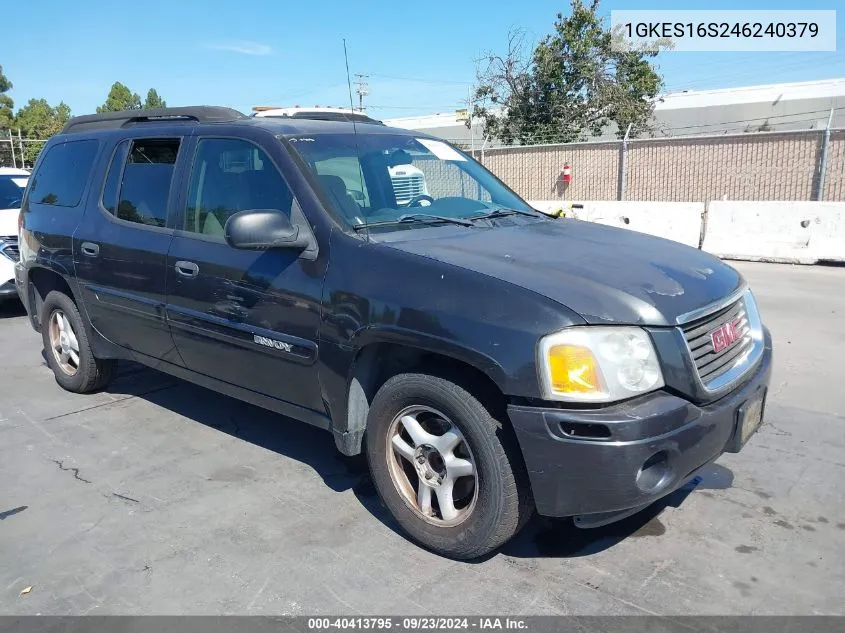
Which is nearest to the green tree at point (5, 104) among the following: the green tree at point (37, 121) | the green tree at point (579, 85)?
the green tree at point (37, 121)

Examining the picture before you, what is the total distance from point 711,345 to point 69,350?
471cm

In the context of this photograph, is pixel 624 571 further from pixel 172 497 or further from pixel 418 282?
pixel 172 497

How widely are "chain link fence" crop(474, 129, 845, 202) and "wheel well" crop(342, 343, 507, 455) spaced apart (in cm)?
1315

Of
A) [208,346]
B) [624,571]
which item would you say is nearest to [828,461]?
[624,571]

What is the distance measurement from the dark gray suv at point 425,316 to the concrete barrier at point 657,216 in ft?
27.2

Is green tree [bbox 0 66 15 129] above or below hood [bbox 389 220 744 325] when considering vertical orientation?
above

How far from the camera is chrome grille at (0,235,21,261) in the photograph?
8062mm

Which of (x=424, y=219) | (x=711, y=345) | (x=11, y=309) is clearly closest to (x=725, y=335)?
(x=711, y=345)

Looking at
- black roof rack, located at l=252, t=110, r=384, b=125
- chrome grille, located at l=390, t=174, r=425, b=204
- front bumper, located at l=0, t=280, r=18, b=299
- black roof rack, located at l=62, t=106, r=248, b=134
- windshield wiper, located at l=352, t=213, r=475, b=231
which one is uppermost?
black roof rack, located at l=62, t=106, r=248, b=134

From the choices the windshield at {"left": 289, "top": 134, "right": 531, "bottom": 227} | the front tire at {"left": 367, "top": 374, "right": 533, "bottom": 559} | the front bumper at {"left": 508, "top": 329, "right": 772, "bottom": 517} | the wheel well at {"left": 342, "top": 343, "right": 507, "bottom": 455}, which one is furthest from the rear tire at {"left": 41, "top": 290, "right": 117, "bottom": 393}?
the front bumper at {"left": 508, "top": 329, "right": 772, "bottom": 517}

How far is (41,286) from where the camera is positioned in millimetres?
5496

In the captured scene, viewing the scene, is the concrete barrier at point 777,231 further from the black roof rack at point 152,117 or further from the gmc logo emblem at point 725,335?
the black roof rack at point 152,117

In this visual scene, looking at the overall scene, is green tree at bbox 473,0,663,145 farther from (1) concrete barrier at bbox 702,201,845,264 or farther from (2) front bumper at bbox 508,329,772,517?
(2) front bumper at bbox 508,329,772,517

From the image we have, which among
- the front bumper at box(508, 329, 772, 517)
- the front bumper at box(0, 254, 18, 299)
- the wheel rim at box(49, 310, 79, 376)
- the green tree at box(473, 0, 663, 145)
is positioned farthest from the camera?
the green tree at box(473, 0, 663, 145)
